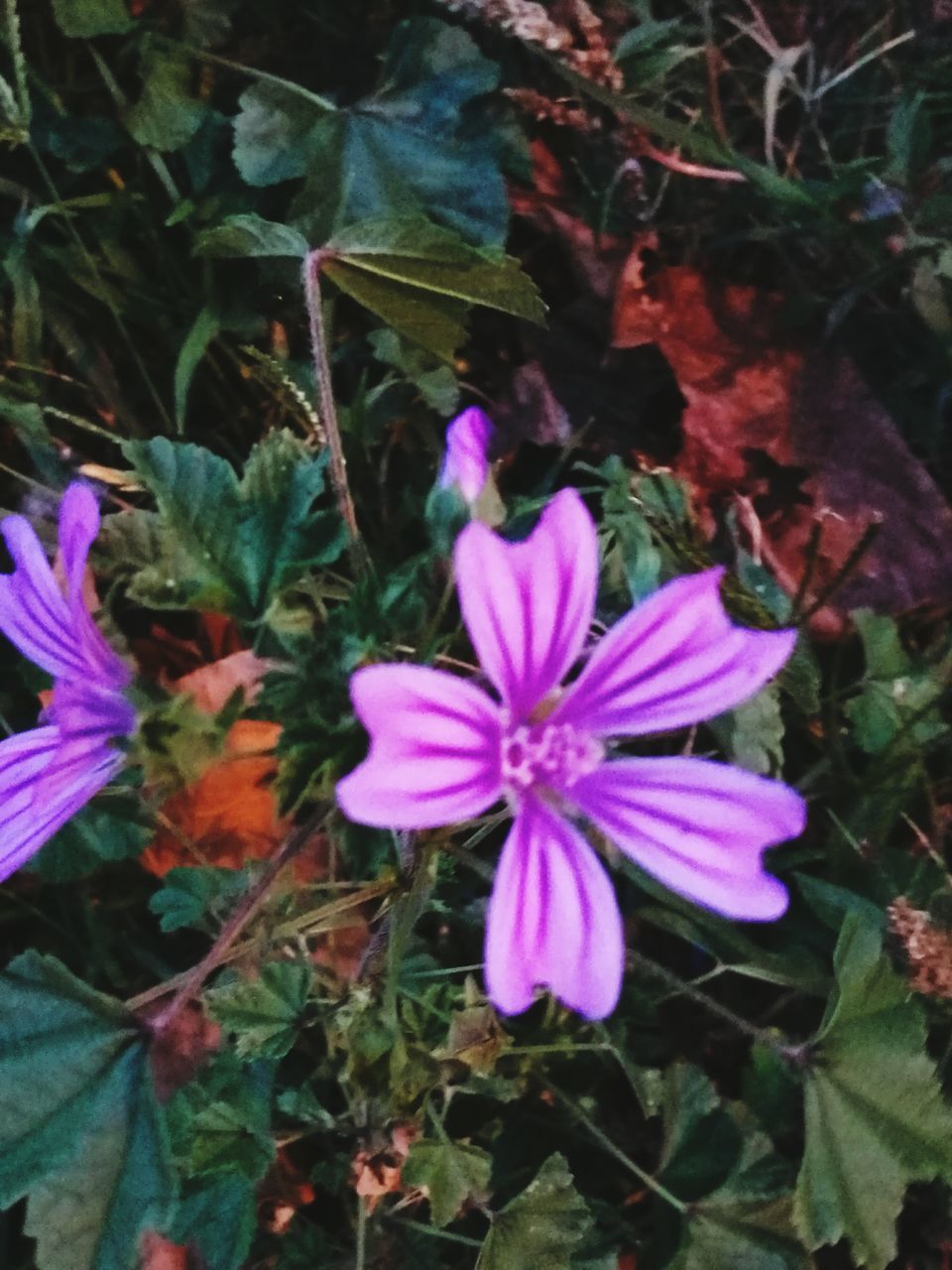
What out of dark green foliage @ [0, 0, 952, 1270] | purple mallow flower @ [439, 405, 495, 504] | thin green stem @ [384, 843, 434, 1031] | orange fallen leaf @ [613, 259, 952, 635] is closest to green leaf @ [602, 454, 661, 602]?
dark green foliage @ [0, 0, 952, 1270]

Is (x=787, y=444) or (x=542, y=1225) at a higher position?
(x=787, y=444)

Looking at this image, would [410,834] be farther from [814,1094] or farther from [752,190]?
[752,190]

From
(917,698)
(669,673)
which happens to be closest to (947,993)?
(917,698)

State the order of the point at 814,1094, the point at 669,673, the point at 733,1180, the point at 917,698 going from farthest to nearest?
the point at 917,698, the point at 733,1180, the point at 814,1094, the point at 669,673

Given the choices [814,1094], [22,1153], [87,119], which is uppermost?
[87,119]

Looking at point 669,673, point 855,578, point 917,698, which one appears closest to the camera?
point 669,673

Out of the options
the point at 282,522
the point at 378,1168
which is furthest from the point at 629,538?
the point at 378,1168

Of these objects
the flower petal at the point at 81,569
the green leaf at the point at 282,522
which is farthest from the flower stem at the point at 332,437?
the flower petal at the point at 81,569

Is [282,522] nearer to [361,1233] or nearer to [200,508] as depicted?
[200,508]
